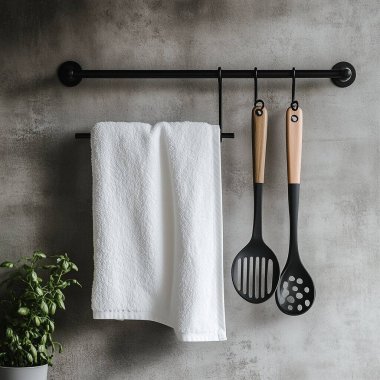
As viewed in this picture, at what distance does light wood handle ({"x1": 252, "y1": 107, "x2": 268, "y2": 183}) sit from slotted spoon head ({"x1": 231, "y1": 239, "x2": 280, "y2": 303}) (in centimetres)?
14

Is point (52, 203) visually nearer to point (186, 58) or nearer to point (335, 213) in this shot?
point (186, 58)

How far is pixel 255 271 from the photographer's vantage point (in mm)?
1283

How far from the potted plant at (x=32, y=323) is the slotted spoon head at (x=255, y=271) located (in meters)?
0.33

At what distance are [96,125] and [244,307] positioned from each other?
0.50 m

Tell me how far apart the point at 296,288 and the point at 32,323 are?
1.76ft

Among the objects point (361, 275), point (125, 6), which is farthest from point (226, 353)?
point (125, 6)

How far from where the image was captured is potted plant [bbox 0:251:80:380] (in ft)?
3.79

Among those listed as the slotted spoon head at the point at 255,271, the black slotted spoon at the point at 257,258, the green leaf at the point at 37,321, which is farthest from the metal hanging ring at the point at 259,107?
the green leaf at the point at 37,321

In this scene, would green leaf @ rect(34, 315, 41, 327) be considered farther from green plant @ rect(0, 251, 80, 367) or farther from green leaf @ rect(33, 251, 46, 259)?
green leaf @ rect(33, 251, 46, 259)

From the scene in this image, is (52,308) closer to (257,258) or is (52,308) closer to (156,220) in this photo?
(156,220)

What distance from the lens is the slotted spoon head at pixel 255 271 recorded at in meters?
1.27

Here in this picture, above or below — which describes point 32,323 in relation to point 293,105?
below

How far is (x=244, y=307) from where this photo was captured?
132 cm

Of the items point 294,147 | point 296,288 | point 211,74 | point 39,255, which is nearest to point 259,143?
point 294,147
